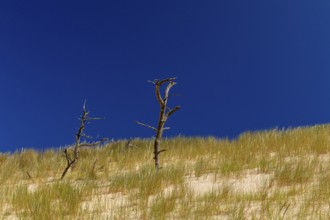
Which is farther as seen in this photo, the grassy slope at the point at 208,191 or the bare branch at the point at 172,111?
the bare branch at the point at 172,111

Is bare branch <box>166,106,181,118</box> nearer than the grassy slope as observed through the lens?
No

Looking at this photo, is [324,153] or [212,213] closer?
[212,213]

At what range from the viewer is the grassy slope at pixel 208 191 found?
549 cm

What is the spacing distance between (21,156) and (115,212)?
10.2 meters

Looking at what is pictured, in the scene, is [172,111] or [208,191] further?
[172,111]

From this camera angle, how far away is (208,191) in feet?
21.2

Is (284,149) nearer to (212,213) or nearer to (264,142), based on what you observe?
(264,142)

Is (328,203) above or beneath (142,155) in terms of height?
beneath

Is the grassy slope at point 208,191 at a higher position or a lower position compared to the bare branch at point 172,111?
lower

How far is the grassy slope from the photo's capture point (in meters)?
5.49

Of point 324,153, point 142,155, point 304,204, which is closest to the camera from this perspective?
point 304,204

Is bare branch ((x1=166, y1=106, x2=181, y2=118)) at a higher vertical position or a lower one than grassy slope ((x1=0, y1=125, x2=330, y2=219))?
higher

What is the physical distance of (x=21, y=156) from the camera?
15078 millimetres

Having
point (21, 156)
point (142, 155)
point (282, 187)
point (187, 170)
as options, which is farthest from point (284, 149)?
point (21, 156)
